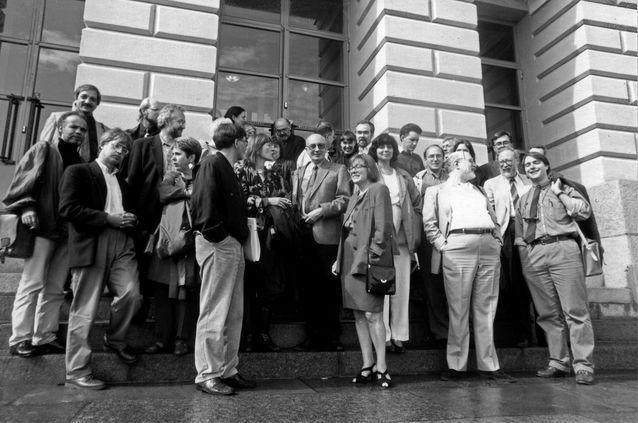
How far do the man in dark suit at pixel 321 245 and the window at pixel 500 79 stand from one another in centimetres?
674

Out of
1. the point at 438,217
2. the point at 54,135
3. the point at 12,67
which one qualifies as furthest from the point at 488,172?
the point at 12,67

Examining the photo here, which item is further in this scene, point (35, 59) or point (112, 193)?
point (35, 59)

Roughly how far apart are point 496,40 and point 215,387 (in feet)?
34.5

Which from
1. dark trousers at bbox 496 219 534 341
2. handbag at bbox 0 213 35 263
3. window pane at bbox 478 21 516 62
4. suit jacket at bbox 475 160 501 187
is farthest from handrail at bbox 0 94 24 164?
window pane at bbox 478 21 516 62

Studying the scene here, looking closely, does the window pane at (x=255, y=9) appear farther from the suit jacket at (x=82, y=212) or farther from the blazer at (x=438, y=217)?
the suit jacket at (x=82, y=212)

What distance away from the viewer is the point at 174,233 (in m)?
4.29

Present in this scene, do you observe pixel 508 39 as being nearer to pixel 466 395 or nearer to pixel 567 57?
pixel 567 57

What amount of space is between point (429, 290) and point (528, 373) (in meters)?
1.31

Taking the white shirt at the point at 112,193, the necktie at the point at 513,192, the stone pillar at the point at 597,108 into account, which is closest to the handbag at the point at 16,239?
the white shirt at the point at 112,193

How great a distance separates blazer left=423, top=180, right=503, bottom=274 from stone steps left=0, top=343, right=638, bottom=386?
3.35 ft

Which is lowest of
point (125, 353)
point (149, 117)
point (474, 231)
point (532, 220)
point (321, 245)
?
point (125, 353)

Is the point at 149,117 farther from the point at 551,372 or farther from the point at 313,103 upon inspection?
the point at 551,372

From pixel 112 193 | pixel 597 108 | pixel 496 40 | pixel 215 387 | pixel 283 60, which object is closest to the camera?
pixel 215 387

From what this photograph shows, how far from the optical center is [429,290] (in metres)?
5.16
